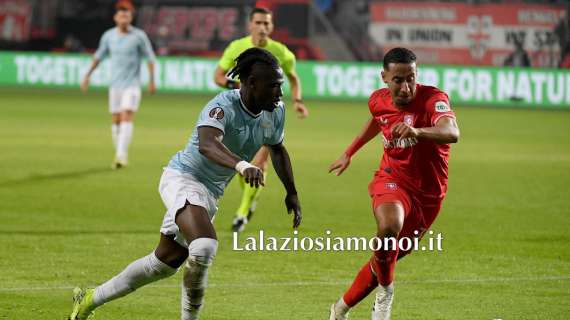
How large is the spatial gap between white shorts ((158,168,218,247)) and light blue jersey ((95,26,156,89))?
1245cm

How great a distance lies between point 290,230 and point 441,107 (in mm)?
5189

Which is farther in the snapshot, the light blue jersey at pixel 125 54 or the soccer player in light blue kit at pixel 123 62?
the light blue jersey at pixel 125 54

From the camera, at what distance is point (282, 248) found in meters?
11.7

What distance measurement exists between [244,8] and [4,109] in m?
15.4

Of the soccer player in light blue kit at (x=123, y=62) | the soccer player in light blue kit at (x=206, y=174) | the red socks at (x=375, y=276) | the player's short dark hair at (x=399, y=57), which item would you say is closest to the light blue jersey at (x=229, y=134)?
the soccer player in light blue kit at (x=206, y=174)

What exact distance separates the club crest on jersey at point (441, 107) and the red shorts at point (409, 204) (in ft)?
2.01

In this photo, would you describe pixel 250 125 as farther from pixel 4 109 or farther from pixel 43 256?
pixel 4 109

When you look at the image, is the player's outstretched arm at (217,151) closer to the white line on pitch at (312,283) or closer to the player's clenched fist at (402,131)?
the player's clenched fist at (402,131)

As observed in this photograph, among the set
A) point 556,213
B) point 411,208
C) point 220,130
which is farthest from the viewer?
point 556,213

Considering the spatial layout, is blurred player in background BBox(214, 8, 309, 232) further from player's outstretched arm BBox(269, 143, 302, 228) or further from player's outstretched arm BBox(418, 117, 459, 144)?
player's outstretched arm BBox(418, 117, 459, 144)

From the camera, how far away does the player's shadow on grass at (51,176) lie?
16422 millimetres

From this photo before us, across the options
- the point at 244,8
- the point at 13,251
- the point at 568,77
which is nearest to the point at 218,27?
the point at 244,8

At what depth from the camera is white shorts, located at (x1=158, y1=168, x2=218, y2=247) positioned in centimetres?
728

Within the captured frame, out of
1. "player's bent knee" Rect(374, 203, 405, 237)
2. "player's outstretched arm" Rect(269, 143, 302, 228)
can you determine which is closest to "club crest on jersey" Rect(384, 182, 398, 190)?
"player's bent knee" Rect(374, 203, 405, 237)
